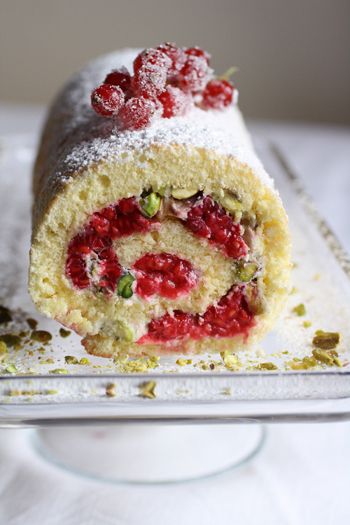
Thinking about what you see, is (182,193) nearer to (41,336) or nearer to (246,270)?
(246,270)

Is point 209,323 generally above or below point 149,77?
below

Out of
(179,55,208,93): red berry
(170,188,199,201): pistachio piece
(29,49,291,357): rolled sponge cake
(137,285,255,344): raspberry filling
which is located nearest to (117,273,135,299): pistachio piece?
(29,49,291,357): rolled sponge cake

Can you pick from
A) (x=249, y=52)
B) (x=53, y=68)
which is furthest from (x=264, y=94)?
(x=53, y=68)

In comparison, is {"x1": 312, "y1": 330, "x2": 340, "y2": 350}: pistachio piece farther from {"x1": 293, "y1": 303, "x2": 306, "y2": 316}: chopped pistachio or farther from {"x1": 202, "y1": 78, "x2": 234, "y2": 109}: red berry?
{"x1": 202, "y1": 78, "x2": 234, "y2": 109}: red berry

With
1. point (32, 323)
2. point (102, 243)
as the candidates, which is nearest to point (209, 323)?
point (102, 243)

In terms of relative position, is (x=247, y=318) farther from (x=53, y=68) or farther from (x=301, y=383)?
(x=53, y=68)

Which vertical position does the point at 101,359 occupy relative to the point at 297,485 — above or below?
above

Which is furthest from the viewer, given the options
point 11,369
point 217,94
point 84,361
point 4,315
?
point 217,94

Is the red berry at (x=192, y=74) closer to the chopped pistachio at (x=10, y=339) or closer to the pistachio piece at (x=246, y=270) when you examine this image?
the pistachio piece at (x=246, y=270)
